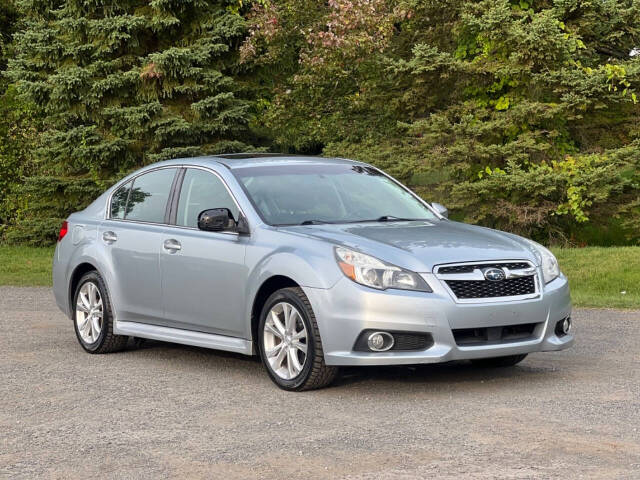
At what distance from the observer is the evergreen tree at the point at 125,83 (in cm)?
2175

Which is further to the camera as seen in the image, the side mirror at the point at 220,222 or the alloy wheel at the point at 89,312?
the alloy wheel at the point at 89,312

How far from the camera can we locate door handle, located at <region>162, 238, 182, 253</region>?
9.26 meters

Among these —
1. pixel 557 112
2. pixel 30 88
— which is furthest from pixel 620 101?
pixel 30 88

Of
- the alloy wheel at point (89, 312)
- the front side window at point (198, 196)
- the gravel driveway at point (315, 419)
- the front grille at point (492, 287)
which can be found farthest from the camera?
the alloy wheel at point (89, 312)

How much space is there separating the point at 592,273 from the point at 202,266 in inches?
372

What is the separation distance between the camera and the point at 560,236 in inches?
857

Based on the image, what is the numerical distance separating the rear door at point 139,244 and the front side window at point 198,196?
193mm

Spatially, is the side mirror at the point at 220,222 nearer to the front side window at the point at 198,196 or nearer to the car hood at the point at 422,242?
the front side window at the point at 198,196

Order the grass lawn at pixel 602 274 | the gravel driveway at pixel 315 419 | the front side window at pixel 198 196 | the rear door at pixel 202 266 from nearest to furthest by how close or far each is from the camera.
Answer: the gravel driveway at pixel 315 419 → the rear door at pixel 202 266 → the front side window at pixel 198 196 → the grass lawn at pixel 602 274

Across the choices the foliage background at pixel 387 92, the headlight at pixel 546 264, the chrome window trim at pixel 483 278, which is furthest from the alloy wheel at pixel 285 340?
the foliage background at pixel 387 92

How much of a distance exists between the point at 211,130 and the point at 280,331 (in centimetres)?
1404

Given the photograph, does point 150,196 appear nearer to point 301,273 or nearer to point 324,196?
point 324,196

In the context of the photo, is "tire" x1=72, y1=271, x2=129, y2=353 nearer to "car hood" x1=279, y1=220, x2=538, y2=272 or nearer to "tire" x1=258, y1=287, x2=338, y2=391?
"tire" x1=258, y1=287, x2=338, y2=391

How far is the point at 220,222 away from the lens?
342 inches
